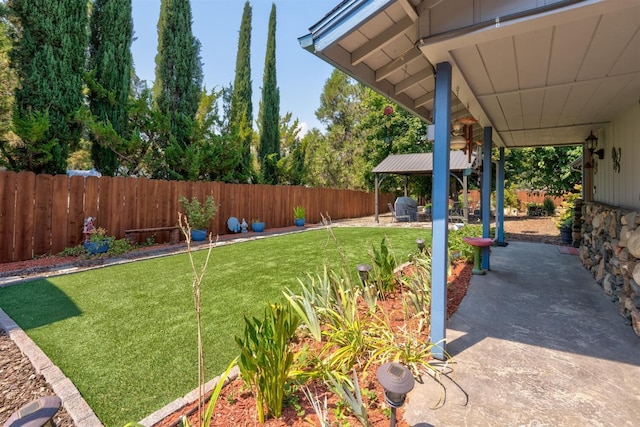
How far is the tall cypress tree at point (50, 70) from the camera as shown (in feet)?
24.9

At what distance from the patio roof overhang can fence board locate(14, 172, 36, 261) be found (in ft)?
22.4

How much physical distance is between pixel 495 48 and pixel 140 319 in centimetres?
434

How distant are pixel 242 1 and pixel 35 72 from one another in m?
12.1

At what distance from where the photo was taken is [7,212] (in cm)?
590

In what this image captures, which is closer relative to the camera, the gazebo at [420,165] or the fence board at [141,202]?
the fence board at [141,202]

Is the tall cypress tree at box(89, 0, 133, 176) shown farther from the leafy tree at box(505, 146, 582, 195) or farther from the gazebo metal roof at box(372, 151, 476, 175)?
the leafy tree at box(505, 146, 582, 195)

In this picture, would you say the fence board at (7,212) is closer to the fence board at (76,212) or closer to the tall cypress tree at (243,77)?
the fence board at (76,212)

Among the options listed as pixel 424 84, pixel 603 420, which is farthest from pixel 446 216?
pixel 424 84

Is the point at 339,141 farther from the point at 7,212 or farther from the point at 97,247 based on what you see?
the point at 7,212

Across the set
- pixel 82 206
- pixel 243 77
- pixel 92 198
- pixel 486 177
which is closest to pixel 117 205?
pixel 92 198

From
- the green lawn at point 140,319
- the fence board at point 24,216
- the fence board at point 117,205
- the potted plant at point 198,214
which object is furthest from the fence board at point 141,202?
the green lawn at point 140,319

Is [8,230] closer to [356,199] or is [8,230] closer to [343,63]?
[343,63]

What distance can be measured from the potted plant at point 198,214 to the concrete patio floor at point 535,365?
7.24m

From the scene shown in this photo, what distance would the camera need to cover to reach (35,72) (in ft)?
25.3
